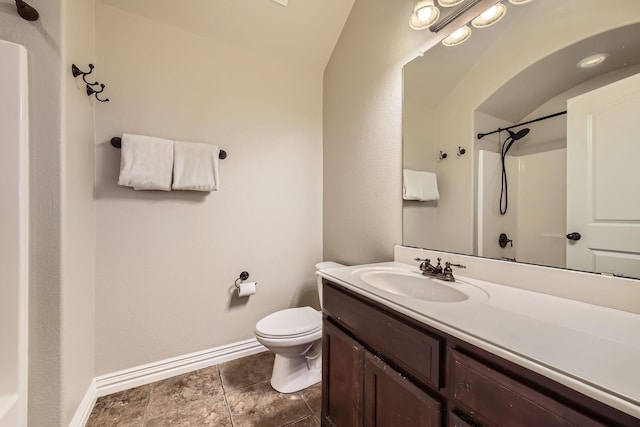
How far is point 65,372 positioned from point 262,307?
112cm

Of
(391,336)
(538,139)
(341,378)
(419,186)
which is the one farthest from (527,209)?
(341,378)

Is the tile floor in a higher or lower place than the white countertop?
lower

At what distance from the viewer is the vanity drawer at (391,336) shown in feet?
2.26

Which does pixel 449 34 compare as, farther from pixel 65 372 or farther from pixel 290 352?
pixel 65 372

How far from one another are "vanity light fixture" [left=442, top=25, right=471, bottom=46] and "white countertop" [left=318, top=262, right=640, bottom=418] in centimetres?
124

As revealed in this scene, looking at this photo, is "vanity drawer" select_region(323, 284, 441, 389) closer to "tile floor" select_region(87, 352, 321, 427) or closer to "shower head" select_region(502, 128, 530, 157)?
"tile floor" select_region(87, 352, 321, 427)

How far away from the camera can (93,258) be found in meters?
1.47

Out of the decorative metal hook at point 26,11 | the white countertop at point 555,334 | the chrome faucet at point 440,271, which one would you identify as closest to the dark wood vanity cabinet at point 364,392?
the white countertop at point 555,334

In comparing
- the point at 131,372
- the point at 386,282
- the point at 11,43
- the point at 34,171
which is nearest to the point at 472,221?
the point at 386,282

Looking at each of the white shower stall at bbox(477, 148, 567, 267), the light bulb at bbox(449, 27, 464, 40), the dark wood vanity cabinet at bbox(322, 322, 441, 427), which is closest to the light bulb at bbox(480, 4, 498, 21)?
the light bulb at bbox(449, 27, 464, 40)

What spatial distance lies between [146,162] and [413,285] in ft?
5.51

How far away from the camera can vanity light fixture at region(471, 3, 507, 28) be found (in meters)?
1.09

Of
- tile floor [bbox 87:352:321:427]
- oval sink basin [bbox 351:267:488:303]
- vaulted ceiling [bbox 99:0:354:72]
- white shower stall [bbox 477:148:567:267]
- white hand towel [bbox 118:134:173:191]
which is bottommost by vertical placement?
tile floor [bbox 87:352:321:427]

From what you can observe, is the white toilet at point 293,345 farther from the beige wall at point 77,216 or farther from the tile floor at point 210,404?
the beige wall at point 77,216
